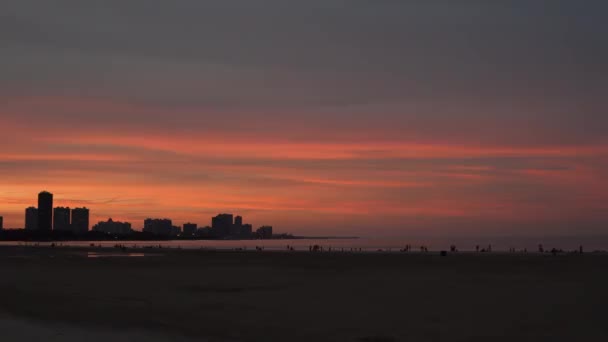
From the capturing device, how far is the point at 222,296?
101 feet

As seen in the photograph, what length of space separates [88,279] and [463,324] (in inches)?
1102

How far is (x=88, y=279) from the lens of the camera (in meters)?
40.8

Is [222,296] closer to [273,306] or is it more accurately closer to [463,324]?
[273,306]

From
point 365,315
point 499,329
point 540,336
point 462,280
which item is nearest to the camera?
point 540,336

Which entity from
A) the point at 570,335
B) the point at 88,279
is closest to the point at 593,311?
the point at 570,335

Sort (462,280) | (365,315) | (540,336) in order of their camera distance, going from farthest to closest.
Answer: (462,280) → (365,315) → (540,336)

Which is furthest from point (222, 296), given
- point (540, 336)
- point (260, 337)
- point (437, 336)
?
point (540, 336)

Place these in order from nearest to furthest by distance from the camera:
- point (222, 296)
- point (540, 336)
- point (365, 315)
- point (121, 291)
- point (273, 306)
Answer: point (540, 336), point (365, 315), point (273, 306), point (222, 296), point (121, 291)

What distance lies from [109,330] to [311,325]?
684cm

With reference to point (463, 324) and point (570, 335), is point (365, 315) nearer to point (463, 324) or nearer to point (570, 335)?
point (463, 324)

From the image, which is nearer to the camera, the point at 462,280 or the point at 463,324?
the point at 463,324

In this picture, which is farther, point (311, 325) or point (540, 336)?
point (311, 325)

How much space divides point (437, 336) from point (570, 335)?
4215 millimetres

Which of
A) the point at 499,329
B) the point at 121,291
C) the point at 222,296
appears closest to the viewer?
the point at 499,329
